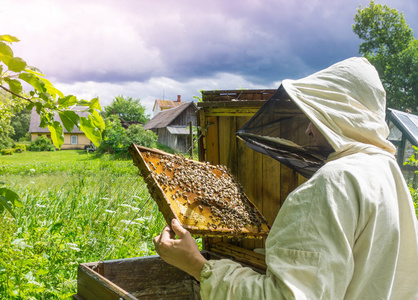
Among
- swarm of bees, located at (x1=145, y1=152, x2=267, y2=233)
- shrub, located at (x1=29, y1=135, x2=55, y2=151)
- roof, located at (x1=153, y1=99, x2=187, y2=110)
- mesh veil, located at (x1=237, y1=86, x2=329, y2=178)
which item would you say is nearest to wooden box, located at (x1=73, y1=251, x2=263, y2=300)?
swarm of bees, located at (x1=145, y1=152, x2=267, y2=233)

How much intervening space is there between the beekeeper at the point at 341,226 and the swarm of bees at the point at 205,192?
57 centimetres

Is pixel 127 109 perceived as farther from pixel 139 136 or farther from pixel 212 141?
pixel 212 141

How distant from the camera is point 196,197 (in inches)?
84.8

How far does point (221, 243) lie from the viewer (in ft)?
11.0

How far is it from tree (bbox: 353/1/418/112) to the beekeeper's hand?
3136cm

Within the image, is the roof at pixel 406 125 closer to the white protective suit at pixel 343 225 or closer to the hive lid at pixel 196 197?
the hive lid at pixel 196 197

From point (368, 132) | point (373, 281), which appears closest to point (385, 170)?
point (368, 132)

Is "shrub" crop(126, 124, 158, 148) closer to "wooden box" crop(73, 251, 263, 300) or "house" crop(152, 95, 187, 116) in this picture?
"wooden box" crop(73, 251, 263, 300)

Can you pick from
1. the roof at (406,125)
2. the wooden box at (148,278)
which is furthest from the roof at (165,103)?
the wooden box at (148,278)

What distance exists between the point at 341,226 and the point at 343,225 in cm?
1

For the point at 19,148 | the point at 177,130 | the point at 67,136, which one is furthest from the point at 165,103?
the point at 177,130

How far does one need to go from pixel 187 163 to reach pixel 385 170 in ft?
4.52

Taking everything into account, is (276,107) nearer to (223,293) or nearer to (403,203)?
(403,203)

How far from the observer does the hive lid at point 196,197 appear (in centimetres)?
194
